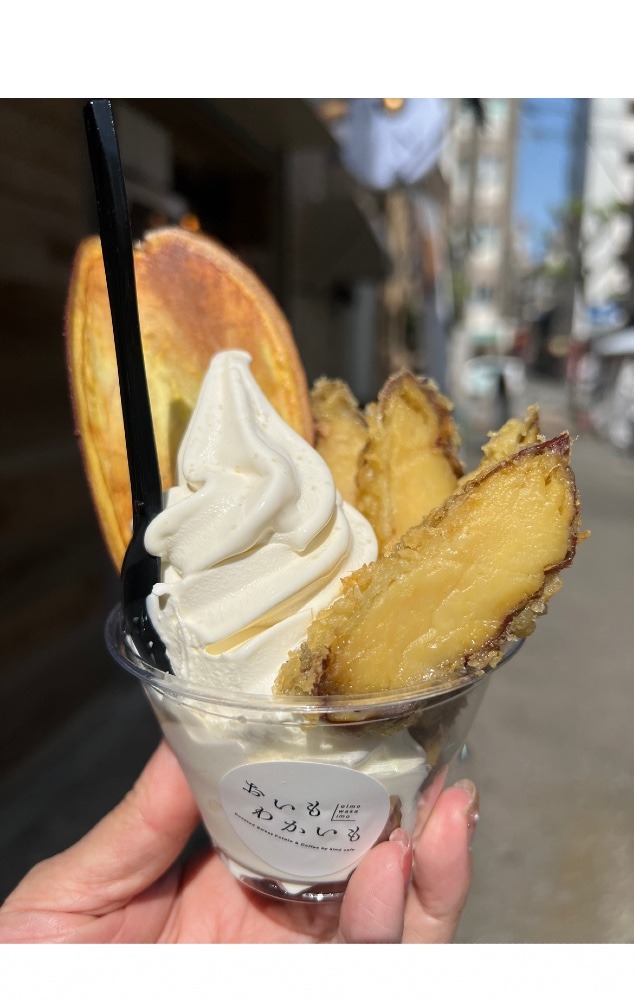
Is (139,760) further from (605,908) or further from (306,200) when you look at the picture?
(306,200)

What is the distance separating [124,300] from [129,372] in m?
0.11

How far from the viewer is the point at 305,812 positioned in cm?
101

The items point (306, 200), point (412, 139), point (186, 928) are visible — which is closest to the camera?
point (186, 928)

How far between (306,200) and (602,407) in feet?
23.1

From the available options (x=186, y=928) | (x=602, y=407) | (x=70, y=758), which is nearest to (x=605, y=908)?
(x=186, y=928)

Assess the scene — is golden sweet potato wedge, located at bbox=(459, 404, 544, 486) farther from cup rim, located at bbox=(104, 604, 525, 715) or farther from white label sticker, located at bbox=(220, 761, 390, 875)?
white label sticker, located at bbox=(220, 761, 390, 875)

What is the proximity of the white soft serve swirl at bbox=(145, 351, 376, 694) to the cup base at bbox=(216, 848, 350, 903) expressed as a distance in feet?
1.62

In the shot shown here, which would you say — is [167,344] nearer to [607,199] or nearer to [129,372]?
[129,372]

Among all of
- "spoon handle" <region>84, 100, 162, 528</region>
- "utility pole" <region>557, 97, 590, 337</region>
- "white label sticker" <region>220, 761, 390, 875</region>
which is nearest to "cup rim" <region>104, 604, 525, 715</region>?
"white label sticker" <region>220, 761, 390, 875</region>

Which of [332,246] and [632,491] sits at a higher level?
[332,246]

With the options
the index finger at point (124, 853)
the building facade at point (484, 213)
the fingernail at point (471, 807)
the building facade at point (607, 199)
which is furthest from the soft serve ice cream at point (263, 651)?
the building facade at point (607, 199)

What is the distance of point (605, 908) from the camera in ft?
6.29

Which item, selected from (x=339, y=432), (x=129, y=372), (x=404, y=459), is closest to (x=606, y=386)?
(x=339, y=432)

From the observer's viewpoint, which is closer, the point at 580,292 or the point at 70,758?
the point at 70,758
